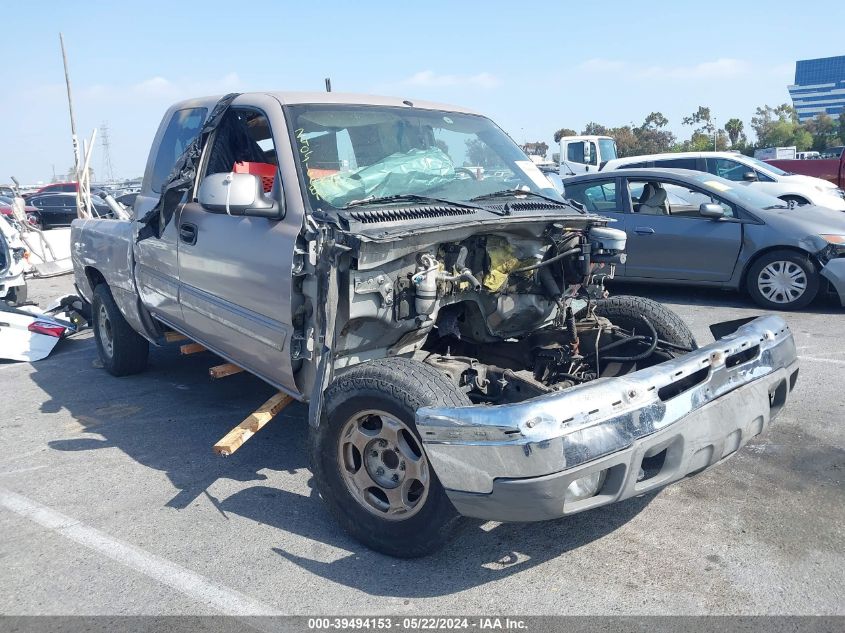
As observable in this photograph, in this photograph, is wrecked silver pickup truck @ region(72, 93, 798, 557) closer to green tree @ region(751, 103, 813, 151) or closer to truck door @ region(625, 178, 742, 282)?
truck door @ region(625, 178, 742, 282)

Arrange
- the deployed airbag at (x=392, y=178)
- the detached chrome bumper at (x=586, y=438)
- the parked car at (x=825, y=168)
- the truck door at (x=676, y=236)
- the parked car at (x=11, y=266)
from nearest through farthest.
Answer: the detached chrome bumper at (x=586, y=438) → the deployed airbag at (x=392, y=178) → the truck door at (x=676, y=236) → the parked car at (x=11, y=266) → the parked car at (x=825, y=168)

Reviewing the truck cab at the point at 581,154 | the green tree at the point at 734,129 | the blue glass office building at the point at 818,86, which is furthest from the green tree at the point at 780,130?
the blue glass office building at the point at 818,86

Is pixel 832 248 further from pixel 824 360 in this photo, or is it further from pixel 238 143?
pixel 238 143

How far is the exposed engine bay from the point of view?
135 inches

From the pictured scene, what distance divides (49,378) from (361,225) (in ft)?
15.4

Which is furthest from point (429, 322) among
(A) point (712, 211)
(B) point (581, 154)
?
(B) point (581, 154)

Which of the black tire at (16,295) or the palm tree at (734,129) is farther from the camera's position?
the palm tree at (734,129)

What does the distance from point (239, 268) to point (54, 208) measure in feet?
60.7

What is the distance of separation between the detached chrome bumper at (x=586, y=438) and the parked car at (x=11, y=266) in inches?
354

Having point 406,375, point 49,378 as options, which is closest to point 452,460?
point 406,375

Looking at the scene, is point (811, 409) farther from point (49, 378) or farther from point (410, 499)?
point (49, 378)

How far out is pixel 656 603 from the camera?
294 centimetres

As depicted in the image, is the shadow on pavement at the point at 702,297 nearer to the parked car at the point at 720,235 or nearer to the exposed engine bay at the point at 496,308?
the parked car at the point at 720,235

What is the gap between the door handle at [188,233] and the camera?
448 cm
